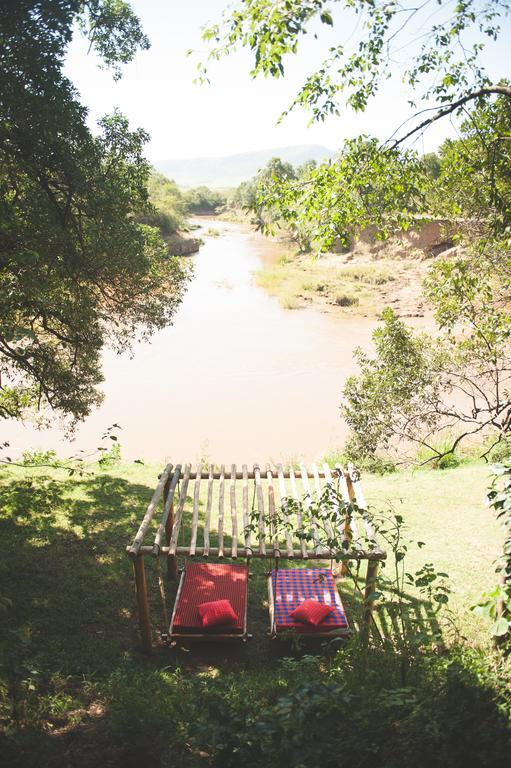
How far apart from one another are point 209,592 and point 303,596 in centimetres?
114

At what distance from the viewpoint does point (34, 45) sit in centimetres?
549

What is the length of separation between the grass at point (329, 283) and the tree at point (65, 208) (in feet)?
61.5

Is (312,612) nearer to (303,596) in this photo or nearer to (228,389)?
(303,596)

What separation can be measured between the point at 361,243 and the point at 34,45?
105 ft

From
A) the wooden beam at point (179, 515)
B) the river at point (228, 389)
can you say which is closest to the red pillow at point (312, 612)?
the wooden beam at point (179, 515)

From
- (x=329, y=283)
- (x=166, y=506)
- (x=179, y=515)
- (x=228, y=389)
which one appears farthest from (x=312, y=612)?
(x=329, y=283)

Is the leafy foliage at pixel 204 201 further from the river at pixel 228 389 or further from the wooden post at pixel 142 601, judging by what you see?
the wooden post at pixel 142 601

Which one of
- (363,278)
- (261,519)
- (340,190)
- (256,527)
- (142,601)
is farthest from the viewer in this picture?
(363,278)

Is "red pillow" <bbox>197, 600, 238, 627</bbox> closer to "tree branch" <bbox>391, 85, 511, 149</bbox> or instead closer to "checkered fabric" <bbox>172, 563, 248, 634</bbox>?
"checkered fabric" <bbox>172, 563, 248, 634</bbox>

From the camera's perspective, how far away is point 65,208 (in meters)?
6.27

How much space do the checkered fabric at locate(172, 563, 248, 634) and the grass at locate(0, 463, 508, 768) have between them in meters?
0.30

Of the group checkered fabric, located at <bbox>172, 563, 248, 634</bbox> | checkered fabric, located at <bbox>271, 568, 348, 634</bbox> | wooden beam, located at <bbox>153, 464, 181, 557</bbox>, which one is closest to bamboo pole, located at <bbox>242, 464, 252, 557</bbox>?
checkered fabric, located at <bbox>271, 568, 348, 634</bbox>

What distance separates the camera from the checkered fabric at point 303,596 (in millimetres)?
5555

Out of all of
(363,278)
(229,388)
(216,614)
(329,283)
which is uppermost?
(363,278)
